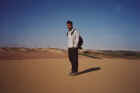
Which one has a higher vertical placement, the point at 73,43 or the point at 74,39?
the point at 74,39

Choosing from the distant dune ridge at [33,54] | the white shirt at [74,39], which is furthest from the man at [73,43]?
the distant dune ridge at [33,54]

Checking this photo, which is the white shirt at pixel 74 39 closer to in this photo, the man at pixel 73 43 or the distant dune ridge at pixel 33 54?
the man at pixel 73 43

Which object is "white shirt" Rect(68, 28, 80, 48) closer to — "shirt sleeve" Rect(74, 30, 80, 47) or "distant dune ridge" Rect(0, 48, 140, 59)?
"shirt sleeve" Rect(74, 30, 80, 47)

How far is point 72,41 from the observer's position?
11.0ft

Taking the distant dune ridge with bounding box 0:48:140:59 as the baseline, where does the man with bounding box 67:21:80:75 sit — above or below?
above

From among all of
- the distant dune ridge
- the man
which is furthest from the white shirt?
the distant dune ridge

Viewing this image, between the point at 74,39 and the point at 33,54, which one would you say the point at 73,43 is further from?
the point at 33,54

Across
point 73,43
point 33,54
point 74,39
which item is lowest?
point 33,54

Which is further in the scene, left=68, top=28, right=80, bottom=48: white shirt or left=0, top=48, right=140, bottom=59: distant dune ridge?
left=0, top=48, right=140, bottom=59: distant dune ridge

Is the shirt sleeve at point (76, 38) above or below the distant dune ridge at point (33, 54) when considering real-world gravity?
above

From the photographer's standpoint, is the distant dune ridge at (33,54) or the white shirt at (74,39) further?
the distant dune ridge at (33,54)

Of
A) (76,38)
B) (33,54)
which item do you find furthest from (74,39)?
(33,54)

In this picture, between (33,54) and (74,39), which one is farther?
(33,54)

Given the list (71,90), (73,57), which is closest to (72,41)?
(73,57)
